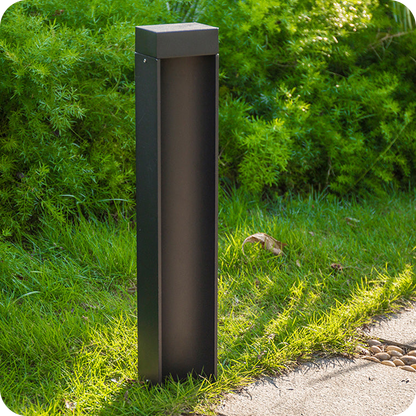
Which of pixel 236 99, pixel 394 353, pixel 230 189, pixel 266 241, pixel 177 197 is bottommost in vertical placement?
pixel 394 353

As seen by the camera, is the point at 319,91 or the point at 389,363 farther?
the point at 319,91

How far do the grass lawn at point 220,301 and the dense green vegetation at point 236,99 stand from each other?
0.28m

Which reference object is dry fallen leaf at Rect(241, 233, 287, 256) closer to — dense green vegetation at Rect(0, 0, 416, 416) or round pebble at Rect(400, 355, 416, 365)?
dense green vegetation at Rect(0, 0, 416, 416)

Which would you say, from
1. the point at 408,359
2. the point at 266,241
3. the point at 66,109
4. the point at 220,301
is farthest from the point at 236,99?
the point at 408,359

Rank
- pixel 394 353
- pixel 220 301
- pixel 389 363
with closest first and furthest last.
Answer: pixel 389 363, pixel 394 353, pixel 220 301

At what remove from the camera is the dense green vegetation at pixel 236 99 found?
3.55m

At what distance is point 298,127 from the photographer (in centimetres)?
435

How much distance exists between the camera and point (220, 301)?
3.27 m

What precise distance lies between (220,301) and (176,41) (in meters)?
1.56

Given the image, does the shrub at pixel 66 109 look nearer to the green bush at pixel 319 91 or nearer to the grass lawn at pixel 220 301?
the grass lawn at pixel 220 301

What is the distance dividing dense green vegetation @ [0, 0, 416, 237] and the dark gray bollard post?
1.35 meters

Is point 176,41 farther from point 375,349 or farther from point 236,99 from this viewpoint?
point 236,99

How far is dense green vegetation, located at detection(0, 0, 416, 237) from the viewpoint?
3555 mm

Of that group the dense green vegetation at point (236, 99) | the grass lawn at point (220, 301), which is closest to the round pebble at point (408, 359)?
the grass lawn at point (220, 301)
